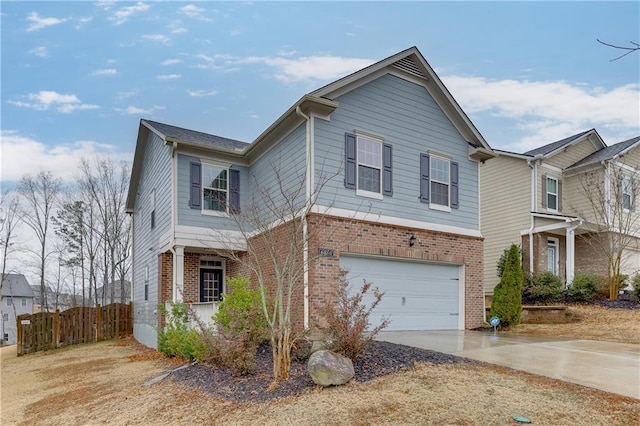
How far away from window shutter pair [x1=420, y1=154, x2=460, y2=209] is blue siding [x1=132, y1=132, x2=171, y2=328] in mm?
7539

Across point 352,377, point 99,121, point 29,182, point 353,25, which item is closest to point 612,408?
point 352,377

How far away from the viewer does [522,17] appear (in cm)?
787

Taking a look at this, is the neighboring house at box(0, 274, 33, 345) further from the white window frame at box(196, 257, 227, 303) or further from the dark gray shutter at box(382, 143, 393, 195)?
the dark gray shutter at box(382, 143, 393, 195)

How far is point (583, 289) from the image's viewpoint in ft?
54.0

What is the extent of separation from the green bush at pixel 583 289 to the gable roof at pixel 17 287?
5309 centimetres

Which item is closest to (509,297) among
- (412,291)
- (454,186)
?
(412,291)

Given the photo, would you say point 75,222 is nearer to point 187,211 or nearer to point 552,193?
point 187,211

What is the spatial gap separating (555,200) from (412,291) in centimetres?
1092

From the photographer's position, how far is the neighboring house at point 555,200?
18797 mm

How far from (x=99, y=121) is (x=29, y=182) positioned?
10.2 metres

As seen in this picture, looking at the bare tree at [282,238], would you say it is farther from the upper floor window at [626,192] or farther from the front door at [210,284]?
the upper floor window at [626,192]

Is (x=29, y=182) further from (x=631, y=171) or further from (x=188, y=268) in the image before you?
(x=631, y=171)

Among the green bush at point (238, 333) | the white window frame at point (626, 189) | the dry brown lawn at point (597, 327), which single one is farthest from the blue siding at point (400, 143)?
the white window frame at point (626, 189)

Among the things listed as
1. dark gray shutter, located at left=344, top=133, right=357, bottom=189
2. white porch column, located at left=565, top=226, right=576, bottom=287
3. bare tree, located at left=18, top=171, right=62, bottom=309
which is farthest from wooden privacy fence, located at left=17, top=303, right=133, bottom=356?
white porch column, located at left=565, top=226, right=576, bottom=287
